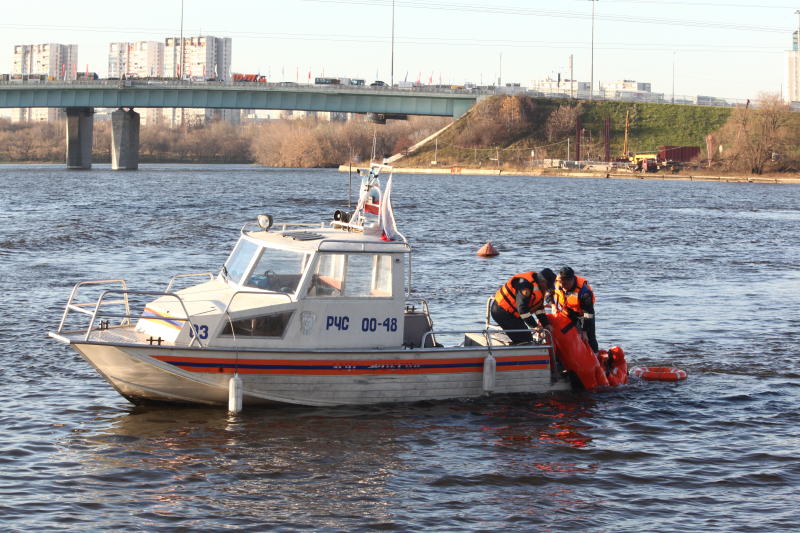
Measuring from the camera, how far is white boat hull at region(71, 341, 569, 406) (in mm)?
14789

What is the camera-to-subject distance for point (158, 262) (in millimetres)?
35000

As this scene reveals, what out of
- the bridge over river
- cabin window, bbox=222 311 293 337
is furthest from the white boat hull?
the bridge over river

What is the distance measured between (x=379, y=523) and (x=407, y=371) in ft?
13.5

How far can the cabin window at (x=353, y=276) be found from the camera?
15.5 meters

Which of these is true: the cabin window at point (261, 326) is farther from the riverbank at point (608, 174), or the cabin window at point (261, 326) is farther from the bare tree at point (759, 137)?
the bare tree at point (759, 137)

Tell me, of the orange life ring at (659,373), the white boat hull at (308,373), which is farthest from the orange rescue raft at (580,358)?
the orange life ring at (659,373)

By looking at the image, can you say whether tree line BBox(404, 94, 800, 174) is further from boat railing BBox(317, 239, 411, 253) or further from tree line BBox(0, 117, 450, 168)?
boat railing BBox(317, 239, 411, 253)

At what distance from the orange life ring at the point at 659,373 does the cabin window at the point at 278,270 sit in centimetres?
716

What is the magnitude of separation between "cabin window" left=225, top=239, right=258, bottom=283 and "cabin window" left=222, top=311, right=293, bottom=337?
1002 millimetres

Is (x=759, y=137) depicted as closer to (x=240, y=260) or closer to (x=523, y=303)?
(x=523, y=303)

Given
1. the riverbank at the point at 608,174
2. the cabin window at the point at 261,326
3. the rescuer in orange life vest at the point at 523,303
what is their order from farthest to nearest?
the riverbank at the point at 608,174, the rescuer in orange life vest at the point at 523,303, the cabin window at the point at 261,326

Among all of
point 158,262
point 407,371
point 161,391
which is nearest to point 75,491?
point 161,391

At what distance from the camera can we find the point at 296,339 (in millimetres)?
15164

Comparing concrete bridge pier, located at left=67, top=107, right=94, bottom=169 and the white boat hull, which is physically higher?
concrete bridge pier, located at left=67, top=107, right=94, bottom=169
